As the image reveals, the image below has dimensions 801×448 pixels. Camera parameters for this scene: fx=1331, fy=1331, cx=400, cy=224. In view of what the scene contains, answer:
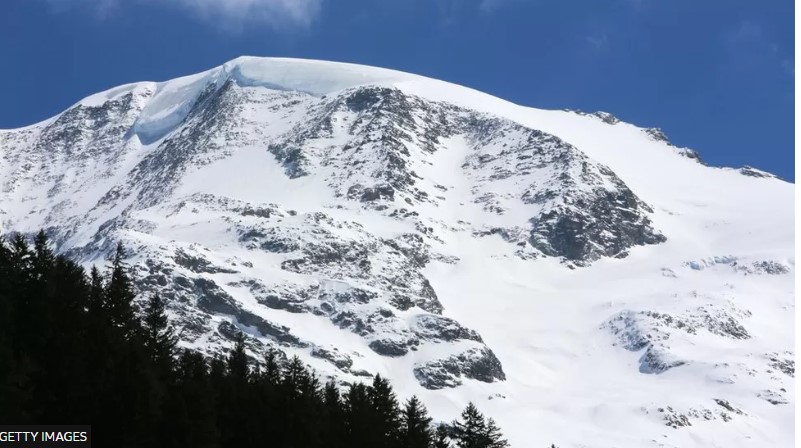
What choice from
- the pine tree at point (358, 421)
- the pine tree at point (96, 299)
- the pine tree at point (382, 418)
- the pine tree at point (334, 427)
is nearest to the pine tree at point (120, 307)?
the pine tree at point (96, 299)

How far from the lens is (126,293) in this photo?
283 feet

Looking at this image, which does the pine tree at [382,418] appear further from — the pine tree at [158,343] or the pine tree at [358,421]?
the pine tree at [158,343]

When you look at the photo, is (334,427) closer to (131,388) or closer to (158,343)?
(158,343)

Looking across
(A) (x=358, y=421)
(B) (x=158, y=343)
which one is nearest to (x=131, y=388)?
(A) (x=358, y=421)

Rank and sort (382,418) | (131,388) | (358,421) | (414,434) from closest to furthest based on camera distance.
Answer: (131,388) → (358,421) → (382,418) → (414,434)

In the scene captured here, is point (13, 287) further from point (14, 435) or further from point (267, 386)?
point (14, 435)

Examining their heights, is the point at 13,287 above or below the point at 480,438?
above

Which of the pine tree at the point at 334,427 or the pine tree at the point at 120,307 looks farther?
the pine tree at the point at 120,307

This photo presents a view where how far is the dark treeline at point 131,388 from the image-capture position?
62.5 meters

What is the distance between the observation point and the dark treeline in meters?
62.5

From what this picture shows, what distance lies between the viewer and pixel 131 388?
63.4 meters

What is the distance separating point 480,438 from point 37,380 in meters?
32.3

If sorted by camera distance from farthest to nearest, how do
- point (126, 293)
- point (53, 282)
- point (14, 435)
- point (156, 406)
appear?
point (126, 293), point (53, 282), point (156, 406), point (14, 435)

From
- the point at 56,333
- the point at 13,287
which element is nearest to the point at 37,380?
the point at 56,333
